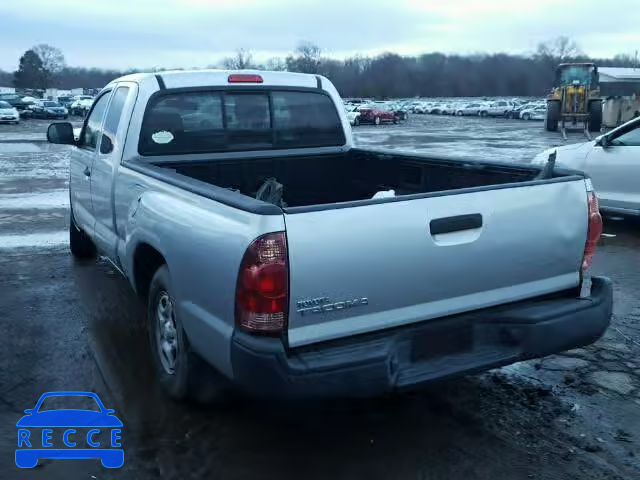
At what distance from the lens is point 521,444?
3.66m

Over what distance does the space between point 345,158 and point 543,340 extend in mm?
2863

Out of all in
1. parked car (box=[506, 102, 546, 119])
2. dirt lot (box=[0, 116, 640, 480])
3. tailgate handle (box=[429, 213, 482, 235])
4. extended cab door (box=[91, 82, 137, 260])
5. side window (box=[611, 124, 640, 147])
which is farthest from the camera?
parked car (box=[506, 102, 546, 119])

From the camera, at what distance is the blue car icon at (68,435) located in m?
3.57

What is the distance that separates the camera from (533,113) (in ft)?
181

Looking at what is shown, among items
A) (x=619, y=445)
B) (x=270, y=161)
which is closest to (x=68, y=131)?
(x=270, y=161)

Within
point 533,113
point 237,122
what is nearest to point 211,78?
point 237,122

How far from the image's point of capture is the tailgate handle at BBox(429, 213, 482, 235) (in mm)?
3281

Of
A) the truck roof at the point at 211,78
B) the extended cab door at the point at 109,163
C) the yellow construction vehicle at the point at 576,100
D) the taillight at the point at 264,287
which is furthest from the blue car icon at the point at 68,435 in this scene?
the yellow construction vehicle at the point at 576,100

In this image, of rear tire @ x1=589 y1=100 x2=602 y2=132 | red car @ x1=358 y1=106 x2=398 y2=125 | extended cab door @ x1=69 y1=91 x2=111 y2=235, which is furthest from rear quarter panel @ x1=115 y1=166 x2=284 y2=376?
red car @ x1=358 y1=106 x2=398 y2=125

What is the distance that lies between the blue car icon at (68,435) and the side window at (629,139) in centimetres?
768

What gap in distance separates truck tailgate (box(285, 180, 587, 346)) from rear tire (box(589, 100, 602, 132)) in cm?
3149

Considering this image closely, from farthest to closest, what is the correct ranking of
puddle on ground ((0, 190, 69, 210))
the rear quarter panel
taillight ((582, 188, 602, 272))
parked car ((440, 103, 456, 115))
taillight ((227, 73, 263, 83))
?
parked car ((440, 103, 456, 115)) < puddle on ground ((0, 190, 69, 210)) < taillight ((227, 73, 263, 83)) < taillight ((582, 188, 602, 272)) < the rear quarter panel

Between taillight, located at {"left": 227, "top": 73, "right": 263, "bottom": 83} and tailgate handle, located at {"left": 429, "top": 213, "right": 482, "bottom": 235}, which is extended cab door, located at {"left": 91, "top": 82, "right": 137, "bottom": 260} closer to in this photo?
taillight, located at {"left": 227, "top": 73, "right": 263, "bottom": 83}

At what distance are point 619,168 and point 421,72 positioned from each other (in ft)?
402
